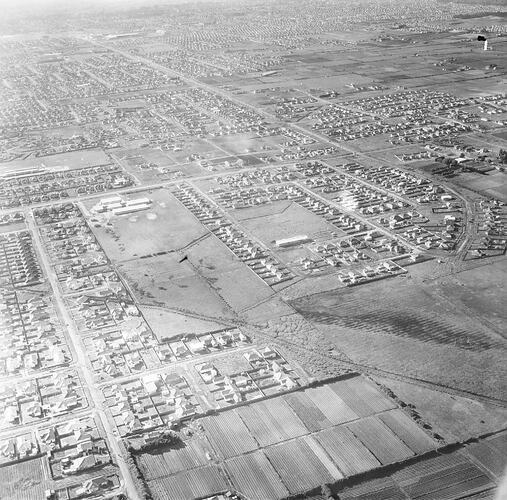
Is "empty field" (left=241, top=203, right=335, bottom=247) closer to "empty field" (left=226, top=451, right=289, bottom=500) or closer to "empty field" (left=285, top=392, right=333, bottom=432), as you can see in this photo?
"empty field" (left=285, top=392, right=333, bottom=432)

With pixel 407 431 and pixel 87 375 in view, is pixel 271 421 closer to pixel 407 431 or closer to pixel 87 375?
pixel 407 431

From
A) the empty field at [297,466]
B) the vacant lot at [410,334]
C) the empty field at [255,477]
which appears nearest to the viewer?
the empty field at [255,477]

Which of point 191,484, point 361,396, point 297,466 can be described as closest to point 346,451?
point 297,466

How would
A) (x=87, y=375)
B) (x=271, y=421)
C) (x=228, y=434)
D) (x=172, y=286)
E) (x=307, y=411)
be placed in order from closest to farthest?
(x=228, y=434)
(x=271, y=421)
(x=307, y=411)
(x=87, y=375)
(x=172, y=286)

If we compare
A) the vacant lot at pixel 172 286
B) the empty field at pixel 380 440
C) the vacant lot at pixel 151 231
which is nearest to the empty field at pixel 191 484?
the empty field at pixel 380 440

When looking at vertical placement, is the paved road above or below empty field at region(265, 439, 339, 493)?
above

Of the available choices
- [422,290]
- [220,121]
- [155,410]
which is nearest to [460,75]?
[220,121]

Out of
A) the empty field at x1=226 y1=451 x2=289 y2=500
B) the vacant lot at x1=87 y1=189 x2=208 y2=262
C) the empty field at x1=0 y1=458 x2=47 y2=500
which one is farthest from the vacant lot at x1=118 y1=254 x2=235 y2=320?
the empty field at x1=0 y1=458 x2=47 y2=500

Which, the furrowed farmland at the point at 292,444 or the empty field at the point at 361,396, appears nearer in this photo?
the furrowed farmland at the point at 292,444

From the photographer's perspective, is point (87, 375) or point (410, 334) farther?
point (410, 334)

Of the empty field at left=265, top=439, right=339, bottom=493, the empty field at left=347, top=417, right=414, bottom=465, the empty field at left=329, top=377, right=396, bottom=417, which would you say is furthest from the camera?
the empty field at left=329, top=377, right=396, bottom=417

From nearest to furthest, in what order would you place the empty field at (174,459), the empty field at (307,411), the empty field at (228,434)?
1. the empty field at (174,459)
2. the empty field at (228,434)
3. the empty field at (307,411)

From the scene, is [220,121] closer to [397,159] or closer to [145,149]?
[145,149]

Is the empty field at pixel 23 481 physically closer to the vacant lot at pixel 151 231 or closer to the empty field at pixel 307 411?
the empty field at pixel 307 411
